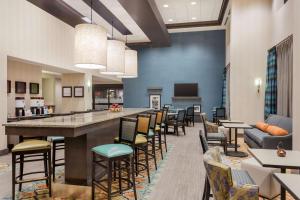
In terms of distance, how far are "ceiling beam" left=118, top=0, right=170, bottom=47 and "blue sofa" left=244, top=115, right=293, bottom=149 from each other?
4496 mm

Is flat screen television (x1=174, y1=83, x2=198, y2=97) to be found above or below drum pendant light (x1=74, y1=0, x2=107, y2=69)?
below

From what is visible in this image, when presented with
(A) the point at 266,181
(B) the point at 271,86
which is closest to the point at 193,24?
(B) the point at 271,86

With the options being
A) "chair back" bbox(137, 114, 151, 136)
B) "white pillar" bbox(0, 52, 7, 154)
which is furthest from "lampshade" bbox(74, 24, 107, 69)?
"white pillar" bbox(0, 52, 7, 154)

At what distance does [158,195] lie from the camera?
3.02 m

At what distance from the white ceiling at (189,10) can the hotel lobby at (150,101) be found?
0.05 m

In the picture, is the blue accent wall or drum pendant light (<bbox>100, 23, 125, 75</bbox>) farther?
the blue accent wall

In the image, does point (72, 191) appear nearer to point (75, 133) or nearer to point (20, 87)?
point (75, 133)

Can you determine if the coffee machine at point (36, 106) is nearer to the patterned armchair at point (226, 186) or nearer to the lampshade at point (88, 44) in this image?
the lampshade at point (88, 44)

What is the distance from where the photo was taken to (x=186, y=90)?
476 inches

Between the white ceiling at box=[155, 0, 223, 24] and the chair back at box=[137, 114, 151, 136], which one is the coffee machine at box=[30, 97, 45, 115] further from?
the white ceiling at box=[155, 0, 223, 24]

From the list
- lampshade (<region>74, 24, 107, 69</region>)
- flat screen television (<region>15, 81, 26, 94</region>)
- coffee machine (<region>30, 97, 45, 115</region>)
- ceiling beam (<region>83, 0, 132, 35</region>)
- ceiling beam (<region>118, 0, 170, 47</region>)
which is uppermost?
ceiling beam (<region>83, 0, 132, 35</region>)

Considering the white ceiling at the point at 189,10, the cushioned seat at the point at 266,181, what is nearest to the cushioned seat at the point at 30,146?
the cushioned seat at the point at 266,181

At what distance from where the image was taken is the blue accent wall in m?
11.8

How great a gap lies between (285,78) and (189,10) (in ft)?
16.3
